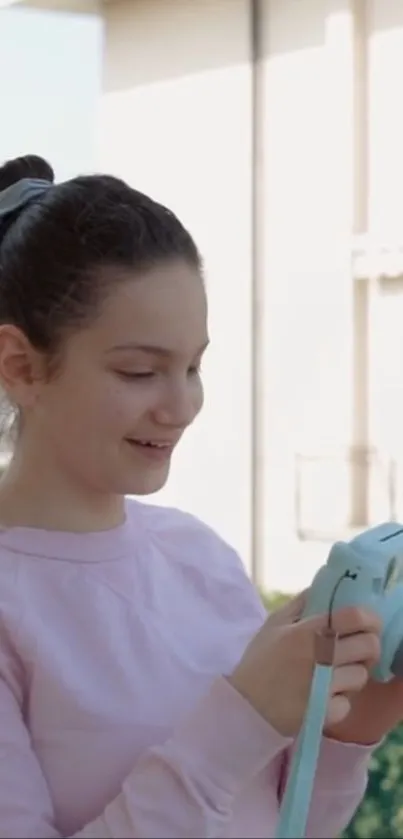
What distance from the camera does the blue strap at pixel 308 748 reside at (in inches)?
23.0

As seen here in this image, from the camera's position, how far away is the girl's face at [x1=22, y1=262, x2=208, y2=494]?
72 centimetres

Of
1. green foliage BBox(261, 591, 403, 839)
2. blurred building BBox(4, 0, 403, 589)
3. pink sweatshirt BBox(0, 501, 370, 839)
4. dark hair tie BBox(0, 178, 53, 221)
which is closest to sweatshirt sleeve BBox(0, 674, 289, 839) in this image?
pink sweatshirt BBox(0, 501, 370, 839)

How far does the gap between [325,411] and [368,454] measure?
0.36ft

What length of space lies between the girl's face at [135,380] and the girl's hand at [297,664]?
5.6 inches

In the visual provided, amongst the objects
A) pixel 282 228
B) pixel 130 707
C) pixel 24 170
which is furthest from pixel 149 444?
pixel 282 228

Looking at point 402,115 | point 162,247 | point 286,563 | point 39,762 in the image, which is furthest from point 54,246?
point 286,563

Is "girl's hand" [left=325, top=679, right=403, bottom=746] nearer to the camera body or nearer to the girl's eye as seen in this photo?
the camera body

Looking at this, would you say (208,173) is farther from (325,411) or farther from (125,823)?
(125,823)

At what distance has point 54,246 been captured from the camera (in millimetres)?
759

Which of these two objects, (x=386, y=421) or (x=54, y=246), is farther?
(x=386, y=421)

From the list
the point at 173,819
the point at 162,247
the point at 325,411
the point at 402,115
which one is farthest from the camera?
the point at 325,411

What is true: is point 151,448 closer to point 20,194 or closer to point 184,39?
point 20,194

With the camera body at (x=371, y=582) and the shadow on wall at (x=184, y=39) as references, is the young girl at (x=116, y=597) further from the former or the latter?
the shadow on wall at (x=184, y=39)

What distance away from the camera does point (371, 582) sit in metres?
0.61
